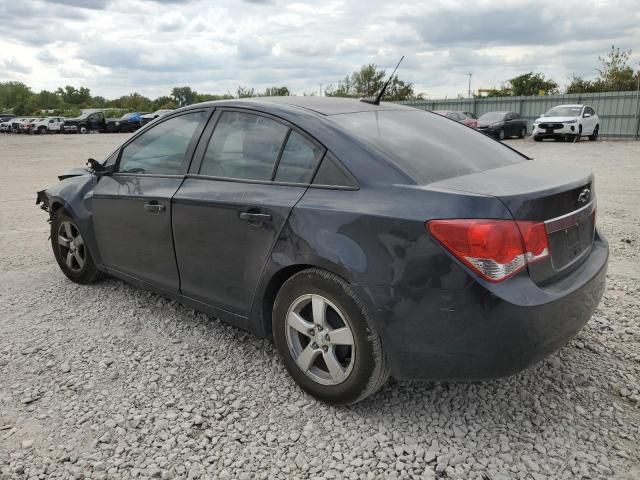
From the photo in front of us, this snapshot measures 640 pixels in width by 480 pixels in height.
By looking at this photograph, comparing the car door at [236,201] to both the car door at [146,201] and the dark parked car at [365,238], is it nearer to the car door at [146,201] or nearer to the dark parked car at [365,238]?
the dark parked car at [365,238]

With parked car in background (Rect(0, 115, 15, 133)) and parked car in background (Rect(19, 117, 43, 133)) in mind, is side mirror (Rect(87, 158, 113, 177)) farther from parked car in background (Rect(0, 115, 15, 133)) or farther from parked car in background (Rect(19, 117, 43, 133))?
parked car in background (Rect(0, 115, 15, 133))

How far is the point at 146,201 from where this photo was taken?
3787 mm

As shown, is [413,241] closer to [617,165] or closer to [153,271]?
[153,271]

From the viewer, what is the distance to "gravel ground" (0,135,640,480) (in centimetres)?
251

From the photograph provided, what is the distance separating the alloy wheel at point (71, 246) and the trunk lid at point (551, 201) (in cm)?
339


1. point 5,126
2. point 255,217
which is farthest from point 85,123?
point 255,217

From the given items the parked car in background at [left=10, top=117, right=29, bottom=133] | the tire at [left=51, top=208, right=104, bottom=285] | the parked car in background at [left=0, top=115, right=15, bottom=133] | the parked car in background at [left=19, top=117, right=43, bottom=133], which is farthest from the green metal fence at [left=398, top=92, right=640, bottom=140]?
the parked car in background at [left=0, top=115, right=15, bottom=133]

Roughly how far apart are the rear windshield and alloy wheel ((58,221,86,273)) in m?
2.80

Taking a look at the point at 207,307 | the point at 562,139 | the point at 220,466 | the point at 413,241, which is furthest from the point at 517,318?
the point at 562,139

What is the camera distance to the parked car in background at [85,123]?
40.7 meters

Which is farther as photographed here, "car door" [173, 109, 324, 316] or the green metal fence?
the green metal fence

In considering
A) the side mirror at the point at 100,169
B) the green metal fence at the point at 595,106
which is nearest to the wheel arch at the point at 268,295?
the side mirror at the point at 100,169

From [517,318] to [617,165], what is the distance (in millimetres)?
14252

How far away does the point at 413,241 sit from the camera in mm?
2428
